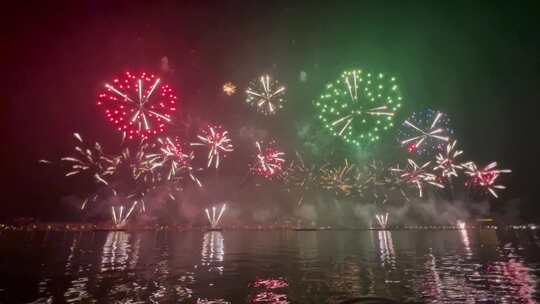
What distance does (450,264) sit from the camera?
28438 mm

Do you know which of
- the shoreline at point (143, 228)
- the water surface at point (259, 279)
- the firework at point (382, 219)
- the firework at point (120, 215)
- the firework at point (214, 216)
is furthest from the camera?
the firework at point (382, 219)

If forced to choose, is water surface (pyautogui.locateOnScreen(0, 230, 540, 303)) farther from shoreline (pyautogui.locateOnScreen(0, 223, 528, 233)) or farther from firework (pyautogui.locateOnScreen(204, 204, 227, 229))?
firework (pyautogui.locateOnScreen(204, 204, 227, 229))

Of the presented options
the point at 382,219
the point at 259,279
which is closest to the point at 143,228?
the point at 382,219

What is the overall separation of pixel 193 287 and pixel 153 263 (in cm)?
1032

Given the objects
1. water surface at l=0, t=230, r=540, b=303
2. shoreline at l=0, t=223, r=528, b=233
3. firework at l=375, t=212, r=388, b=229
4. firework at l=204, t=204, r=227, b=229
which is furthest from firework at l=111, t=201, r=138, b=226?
firework at l=375, t=212, r=388, b=229

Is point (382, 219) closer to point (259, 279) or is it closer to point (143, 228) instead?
point (143, 228)

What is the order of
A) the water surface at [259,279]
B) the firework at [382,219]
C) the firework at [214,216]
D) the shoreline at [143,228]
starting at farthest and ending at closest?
the firework at [382,219]
the firework at [214,216]
the shoreline at [143,228]
the water surface at [259,279]

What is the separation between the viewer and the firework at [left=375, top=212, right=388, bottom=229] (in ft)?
320

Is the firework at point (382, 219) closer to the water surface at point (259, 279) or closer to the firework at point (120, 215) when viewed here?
the firework at point (120, 215)

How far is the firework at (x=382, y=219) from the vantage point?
97.6 m

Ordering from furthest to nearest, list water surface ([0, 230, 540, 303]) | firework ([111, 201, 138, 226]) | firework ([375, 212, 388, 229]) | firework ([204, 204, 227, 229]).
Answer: firework ([375, 212, 388, 229])
firework ([204, 204, 227, 229])
firework ([111, 201, 138, 226])
water surface ([0, 230, 540, 303])

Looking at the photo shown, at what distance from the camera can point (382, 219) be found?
9856 centimetres

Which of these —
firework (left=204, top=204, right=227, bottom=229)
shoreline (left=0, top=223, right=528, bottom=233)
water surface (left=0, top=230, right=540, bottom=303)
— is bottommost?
water surface (left=0, top=230, right=540, bottom=303)

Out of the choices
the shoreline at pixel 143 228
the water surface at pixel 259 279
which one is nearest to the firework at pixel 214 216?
the shoreline at pixel 143 228
